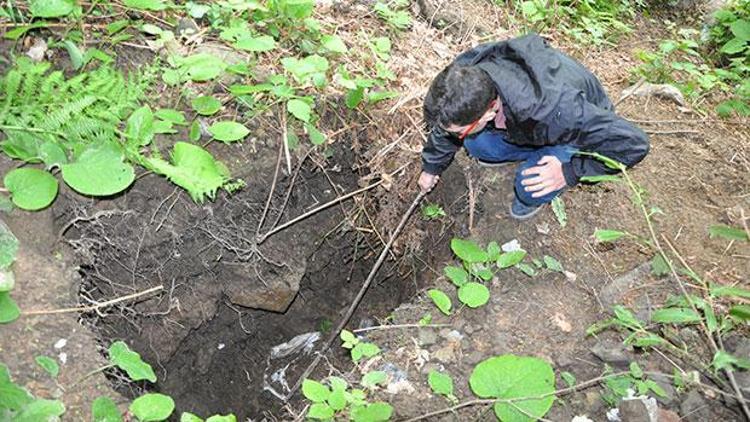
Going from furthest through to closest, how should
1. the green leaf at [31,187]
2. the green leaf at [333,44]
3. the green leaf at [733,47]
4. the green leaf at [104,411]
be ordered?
the green leaf at [733,47] → the green leaf at [333,44] → the green leaf at [31,187] → the green leaf at [104,411]

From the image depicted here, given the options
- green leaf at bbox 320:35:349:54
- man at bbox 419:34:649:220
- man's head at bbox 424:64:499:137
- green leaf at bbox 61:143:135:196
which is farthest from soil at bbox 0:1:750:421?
man's head at bbox 424:64:499:137

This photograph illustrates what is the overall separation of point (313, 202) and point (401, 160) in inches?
19.9

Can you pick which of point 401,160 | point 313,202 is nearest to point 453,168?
point 401,160

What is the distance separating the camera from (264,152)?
296 cm

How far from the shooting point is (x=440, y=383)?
2.46 metres

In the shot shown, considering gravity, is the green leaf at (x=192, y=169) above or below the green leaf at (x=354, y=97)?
below

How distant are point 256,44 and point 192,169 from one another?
0.75 meters

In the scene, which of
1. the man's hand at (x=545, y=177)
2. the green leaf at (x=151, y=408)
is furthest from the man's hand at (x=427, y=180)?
the green leaf at (x=151, y=408)

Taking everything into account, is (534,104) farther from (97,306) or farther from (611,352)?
(97,306)

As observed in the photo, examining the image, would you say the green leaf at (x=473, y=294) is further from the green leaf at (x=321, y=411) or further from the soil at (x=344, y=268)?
the green leaf at (x=321, y=411)

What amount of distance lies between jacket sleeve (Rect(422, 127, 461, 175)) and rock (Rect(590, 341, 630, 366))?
1.06m

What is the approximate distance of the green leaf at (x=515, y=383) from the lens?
231 cm

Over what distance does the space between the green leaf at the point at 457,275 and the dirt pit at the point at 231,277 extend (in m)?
0.63

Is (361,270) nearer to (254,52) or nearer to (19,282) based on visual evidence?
(254,52)
